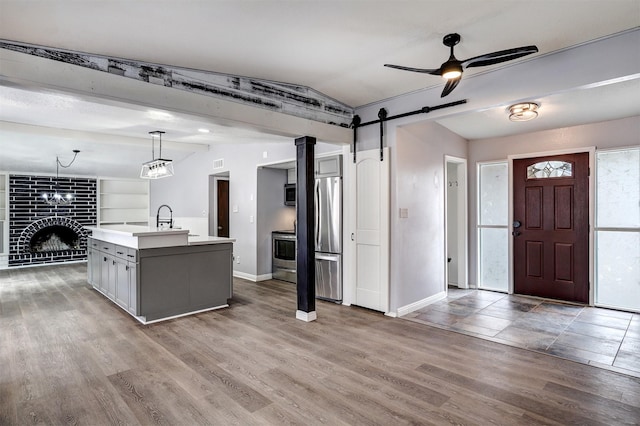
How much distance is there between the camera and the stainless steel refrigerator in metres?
4.84

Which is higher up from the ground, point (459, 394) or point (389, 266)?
point (389, 266)

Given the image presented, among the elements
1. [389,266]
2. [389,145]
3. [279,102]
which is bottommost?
[389,266]

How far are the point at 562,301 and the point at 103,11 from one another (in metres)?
6.01

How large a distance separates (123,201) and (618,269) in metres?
10.4

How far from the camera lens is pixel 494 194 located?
18.3 feet

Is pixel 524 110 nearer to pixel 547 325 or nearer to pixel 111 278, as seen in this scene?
pixel 547 325

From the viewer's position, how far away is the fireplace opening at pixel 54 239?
26.2ft

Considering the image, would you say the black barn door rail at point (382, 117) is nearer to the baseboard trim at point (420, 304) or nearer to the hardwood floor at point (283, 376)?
the baseboard trim at point (420, 304)

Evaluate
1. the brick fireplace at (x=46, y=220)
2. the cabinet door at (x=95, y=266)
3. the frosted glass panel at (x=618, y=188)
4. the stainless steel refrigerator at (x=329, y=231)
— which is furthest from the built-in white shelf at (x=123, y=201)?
the frosted glass panel at (x=618, y=188)

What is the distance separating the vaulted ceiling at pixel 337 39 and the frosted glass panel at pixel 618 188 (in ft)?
1.87

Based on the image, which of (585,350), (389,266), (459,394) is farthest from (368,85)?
(585,350)

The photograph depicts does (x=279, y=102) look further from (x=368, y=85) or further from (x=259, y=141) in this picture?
(x=259, y=141)

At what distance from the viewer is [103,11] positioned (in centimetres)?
223

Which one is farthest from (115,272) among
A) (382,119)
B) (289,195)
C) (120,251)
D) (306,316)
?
(382,119)
